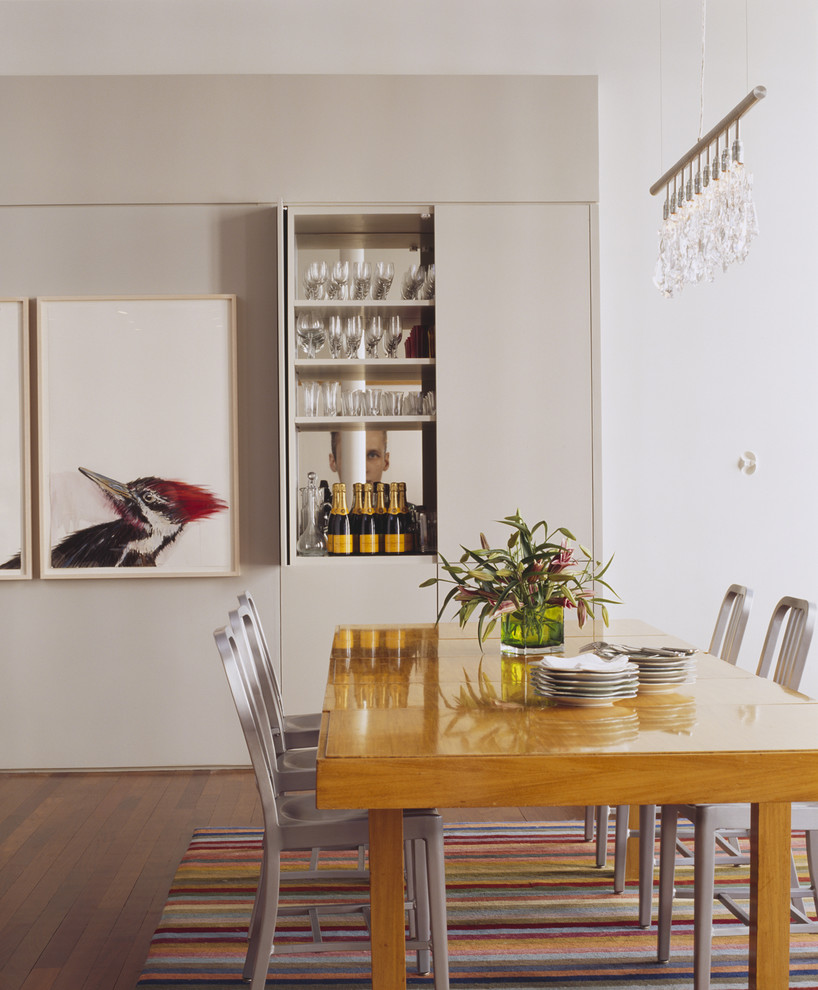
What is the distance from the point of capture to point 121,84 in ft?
13.9

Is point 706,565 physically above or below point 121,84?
below

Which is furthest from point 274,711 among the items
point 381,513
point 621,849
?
point 381,513

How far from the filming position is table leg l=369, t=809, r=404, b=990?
70.7 inches

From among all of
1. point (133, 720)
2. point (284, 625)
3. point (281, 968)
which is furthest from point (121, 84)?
point (281, 968)

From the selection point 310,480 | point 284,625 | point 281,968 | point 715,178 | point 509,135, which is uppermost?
point 509,135

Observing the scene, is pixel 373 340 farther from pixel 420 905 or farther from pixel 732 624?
pixel 420 905

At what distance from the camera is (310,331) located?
13.8ft

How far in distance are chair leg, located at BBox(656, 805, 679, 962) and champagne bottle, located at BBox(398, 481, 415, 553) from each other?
2083 mm

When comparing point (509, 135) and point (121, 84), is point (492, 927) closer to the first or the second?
point (509, 135)

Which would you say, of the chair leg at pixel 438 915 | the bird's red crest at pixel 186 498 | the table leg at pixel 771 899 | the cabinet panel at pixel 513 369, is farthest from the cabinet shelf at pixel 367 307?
the table leg at pixel 771 899

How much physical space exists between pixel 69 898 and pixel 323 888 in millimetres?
778

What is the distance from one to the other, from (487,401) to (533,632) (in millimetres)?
1752

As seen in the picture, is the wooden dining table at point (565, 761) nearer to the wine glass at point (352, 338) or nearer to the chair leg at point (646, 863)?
the chair leg at point (646, 863)

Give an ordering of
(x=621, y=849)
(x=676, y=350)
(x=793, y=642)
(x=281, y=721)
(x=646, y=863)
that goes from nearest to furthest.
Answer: (x=646, y=863)
(x=793, y=642)
(x=621, y=849)
(x=281, y=721)
(x=676, y=350)
